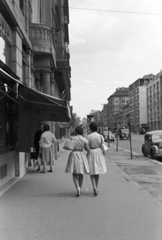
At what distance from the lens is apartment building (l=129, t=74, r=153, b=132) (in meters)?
130

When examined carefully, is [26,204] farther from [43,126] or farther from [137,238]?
[43,126]

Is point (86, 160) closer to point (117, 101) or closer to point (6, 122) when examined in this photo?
point (6, 122)

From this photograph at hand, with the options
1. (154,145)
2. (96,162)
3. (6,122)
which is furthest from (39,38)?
(154,145)

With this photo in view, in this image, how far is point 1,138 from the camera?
8.55 meters

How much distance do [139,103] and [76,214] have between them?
128607 mm

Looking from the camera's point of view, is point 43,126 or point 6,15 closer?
point 6,15

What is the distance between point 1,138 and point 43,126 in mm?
2942

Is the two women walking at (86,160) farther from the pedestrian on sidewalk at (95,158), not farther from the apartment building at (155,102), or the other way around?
the apartment building at (155,102)

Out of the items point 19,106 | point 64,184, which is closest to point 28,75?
point 19,106

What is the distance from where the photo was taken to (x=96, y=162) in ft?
23.9

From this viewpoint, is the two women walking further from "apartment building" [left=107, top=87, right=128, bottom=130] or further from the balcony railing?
"apartment building" [left=107, top=87, right=128, bottom=130]

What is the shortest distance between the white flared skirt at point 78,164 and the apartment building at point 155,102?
99.5 meters

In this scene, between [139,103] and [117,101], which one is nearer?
[139,103]

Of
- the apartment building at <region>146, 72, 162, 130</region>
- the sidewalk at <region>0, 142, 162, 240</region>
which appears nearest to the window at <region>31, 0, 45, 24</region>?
the sidewalk at <region>0, 142, 162, 240</region>
